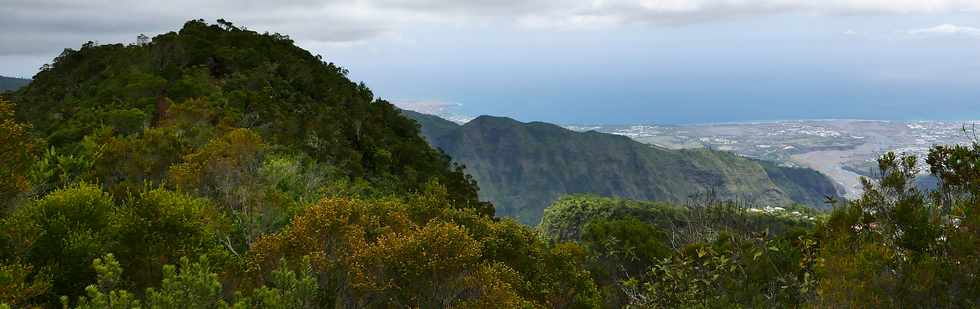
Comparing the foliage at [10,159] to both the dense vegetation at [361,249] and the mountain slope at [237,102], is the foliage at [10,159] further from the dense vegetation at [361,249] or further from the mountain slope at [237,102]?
the mountain slope at [237,102]

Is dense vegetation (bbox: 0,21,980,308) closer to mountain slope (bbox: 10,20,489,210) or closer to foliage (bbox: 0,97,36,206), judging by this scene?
foliage (bbox: 0,97,36,206)

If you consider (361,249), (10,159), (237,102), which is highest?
(237,102)

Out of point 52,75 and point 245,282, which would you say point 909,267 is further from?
point 52,75

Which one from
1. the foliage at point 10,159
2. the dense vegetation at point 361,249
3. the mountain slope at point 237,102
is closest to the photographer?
the dense vegetation at point 361,249

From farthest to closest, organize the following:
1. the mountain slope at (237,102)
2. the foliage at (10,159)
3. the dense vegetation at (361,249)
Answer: the mountain slope at (237,102), the foliage at (10,159), the dense vegetation at (361,249)

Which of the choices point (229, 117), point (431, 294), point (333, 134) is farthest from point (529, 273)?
point (333, 134)

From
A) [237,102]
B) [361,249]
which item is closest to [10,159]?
[361,249]

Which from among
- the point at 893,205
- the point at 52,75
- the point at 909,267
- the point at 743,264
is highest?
the point at 52,75

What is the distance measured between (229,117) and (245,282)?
32.5 meters

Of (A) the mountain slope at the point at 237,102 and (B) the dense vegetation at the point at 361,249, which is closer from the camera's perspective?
(B) the dense vegetation at the point at 361,249

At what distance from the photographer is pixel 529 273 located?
19203 millimetres

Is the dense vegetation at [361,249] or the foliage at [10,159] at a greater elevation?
the foliage at [10,159]

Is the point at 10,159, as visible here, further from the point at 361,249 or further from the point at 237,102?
the point at 237,102

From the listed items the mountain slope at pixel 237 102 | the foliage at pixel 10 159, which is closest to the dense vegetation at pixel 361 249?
the foliage at pixel 10 159
